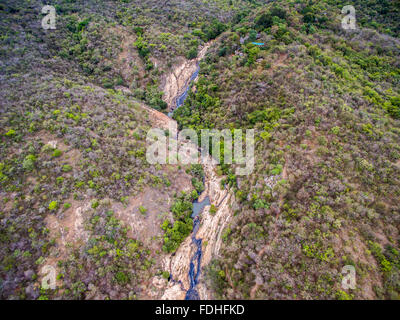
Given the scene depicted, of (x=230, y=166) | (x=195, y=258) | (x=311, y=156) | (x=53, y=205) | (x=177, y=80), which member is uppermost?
(x=177, y=80)

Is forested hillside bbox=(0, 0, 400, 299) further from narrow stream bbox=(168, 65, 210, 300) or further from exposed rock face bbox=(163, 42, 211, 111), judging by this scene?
exposed rock face bbox=(163, 42, 211, 111)

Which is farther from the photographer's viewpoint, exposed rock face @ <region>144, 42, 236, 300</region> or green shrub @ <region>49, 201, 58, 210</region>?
exposed rock face @ <region>144, 42, 236, 300</region>

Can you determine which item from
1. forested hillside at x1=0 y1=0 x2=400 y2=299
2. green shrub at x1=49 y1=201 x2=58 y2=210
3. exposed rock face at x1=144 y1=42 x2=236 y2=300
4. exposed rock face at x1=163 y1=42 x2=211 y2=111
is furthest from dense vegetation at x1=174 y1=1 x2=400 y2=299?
green shrub at x1=49 y1=201 x2=58 y2=210

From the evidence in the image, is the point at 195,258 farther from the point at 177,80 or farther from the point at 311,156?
the point at 177,80

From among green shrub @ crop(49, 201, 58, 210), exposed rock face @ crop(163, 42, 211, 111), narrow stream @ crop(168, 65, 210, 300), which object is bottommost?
narrow stream @ crop(168, 65, 210, 300)

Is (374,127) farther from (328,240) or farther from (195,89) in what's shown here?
(195,89)

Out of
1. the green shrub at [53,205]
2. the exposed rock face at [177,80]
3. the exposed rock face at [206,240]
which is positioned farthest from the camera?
the exposed rock face at [177,80]

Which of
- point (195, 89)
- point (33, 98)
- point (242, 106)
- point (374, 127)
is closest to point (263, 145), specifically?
point (242, 106)

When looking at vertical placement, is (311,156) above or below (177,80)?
below

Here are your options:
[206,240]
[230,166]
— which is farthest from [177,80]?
[206,240]

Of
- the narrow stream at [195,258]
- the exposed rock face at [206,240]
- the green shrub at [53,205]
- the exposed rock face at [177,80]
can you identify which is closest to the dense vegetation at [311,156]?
the exposed rock face at [206,240]

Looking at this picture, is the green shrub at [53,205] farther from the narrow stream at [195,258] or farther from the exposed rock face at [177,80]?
the exposed rock face at [177,80]

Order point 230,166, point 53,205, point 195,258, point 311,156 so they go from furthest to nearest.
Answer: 1. point 230,166
2. point 195,258
3. point 311,156
4. point 53,205
